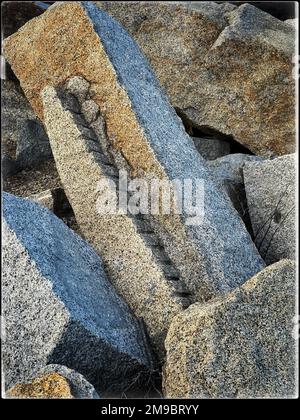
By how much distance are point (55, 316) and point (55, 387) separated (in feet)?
1.62

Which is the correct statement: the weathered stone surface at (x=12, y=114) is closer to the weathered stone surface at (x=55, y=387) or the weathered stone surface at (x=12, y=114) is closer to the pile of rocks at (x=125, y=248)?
the pile of rocks at (x=125, y=248)

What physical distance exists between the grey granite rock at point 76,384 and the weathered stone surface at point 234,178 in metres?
2.01

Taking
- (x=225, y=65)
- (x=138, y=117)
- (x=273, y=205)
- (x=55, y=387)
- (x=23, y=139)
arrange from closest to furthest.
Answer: (x=55, y=387), (x=138, y=117), (x=273, y=205), (x=23, y=139), (x=225, y=65)

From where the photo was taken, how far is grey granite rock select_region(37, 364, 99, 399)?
2.70 metres

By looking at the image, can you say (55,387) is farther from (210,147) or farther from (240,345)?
(210,147)

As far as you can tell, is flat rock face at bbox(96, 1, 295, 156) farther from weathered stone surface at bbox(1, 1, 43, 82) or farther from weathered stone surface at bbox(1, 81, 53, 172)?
weathered stone surface at bbox(1, 81, 53, 172)

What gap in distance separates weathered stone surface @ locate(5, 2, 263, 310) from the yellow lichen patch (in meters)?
1.11

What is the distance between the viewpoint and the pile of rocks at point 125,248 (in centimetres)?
303

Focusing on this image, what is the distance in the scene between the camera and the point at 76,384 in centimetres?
273

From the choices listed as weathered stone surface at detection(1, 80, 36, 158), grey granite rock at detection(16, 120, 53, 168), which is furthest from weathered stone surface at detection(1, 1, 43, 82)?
grey granite rock at detection(16, 120, 53, 168)

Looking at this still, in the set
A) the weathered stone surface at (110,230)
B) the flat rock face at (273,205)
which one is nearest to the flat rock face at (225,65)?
the flat rock face at (273,205)

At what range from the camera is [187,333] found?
3.07m

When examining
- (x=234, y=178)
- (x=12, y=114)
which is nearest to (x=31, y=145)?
(x=12, y=114)

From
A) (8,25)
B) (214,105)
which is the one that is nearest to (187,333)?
(214,105)
